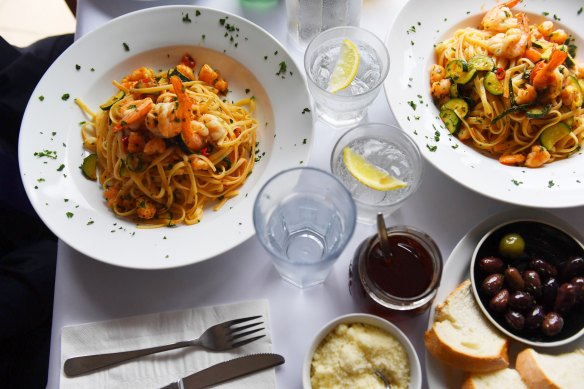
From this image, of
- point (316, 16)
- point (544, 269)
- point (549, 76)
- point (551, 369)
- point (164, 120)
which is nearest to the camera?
point (551, 369)

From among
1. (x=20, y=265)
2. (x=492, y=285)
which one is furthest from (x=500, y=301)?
(x=20, y=265)

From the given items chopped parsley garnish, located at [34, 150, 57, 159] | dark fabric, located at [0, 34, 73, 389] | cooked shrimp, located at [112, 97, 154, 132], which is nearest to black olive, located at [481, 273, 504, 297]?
cooked shrimp, located at [112, 97, 154, 132]

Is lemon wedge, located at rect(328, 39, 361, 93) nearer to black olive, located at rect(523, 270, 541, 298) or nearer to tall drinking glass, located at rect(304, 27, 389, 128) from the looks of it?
tall drinking glass, located at rect(304, 27, 389, 128)

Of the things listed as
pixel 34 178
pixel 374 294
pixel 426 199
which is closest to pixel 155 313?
pixel 34 178

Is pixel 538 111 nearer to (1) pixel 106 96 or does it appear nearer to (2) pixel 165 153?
(2) pixel 165 153

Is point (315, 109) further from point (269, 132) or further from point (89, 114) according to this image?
point (89, 114)

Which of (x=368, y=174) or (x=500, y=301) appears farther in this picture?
(x=368, y=174)

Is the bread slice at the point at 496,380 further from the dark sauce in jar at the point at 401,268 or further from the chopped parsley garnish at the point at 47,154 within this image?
the chopped parsley garnish at the point at 47,154
